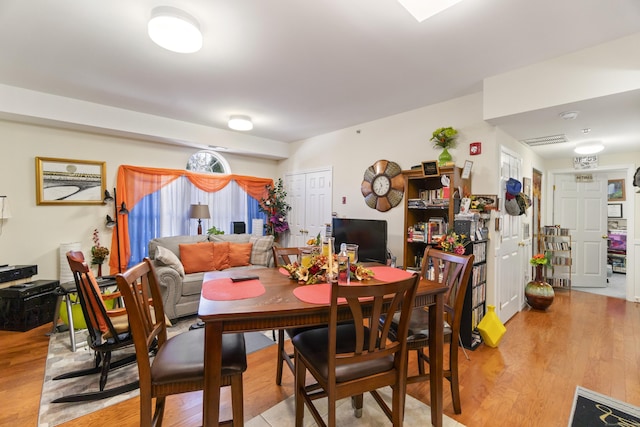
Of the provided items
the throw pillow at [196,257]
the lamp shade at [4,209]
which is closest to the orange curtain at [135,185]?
the throw pillow at [196,257]

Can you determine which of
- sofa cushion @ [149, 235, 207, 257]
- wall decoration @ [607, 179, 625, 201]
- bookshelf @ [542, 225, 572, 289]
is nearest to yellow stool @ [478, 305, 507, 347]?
bookshelf @ [542, 225, 572, 289]

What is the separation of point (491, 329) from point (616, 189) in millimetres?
5779

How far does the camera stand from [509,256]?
3.48 m

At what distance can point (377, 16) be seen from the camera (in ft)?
6.33

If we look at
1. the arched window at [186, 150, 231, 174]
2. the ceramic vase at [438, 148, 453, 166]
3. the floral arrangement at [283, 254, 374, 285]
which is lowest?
the floral arrangement at [283, 254, 374, 285]

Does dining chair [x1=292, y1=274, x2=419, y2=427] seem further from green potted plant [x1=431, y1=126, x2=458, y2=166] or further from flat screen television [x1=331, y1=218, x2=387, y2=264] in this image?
green potted plant [x1=431, y1=126, x2=458, y2=166]

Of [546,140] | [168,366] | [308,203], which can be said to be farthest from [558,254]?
[168,366]

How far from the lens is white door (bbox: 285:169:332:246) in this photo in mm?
4924

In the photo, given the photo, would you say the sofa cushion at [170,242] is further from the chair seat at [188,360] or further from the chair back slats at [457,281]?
the chair back slats at [457,281]

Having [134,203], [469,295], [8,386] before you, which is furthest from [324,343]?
[134,203]

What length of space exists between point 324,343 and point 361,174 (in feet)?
10.4

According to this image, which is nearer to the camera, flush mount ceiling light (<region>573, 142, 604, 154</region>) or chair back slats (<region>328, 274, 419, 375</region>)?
chair back slats (<region>328, 274, 419, 375</region>)

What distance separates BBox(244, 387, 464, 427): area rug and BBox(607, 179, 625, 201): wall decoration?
7.01 meters

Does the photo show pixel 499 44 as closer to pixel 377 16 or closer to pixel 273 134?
pixel 377 16
